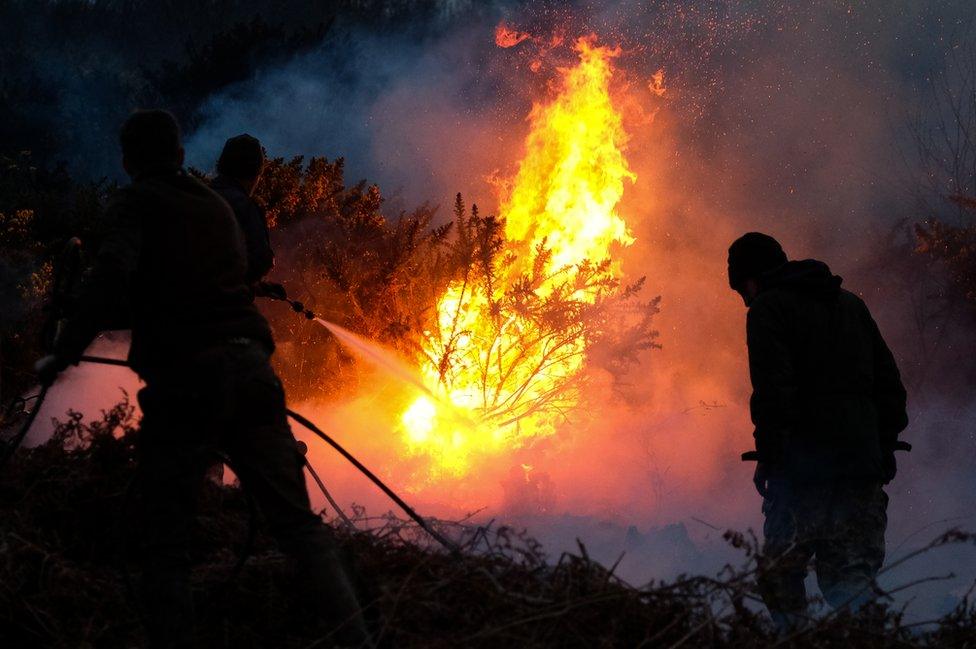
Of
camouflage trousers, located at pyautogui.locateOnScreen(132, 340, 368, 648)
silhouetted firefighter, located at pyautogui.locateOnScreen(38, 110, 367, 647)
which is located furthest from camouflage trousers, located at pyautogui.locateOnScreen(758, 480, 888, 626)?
silhouetted firefighter, located at pyautogui.locateOnScreen(38, 110, 367, 647)

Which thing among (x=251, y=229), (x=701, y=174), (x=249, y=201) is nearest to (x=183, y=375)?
(x=251, y=229)

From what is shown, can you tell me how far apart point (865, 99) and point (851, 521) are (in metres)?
12.1

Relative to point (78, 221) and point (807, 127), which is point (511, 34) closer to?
point (807, 127)

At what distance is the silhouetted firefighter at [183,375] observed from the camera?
3.20 m

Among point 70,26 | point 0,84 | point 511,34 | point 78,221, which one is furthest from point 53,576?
point 70,26

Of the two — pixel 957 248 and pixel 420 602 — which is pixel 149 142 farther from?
pixel 957 248

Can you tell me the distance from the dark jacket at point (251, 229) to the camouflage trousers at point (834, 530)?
291 cm

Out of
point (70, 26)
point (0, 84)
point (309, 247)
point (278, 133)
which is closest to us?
point (309, 247)

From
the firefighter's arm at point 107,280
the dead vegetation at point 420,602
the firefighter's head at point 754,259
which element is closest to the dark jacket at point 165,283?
the firefighter's arm at point 107,280

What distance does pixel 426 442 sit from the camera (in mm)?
10633

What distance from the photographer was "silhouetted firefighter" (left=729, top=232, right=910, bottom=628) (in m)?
4.45

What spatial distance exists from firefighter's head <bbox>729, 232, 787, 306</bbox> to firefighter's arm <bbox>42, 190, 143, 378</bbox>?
10.0ft

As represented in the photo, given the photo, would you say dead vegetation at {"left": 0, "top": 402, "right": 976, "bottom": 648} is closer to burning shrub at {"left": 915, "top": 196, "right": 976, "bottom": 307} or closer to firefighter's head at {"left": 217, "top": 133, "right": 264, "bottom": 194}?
firefighter's head at {"left": 217, "top": 133, "right": 264, "bottom": 194}

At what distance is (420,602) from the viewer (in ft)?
10.7
